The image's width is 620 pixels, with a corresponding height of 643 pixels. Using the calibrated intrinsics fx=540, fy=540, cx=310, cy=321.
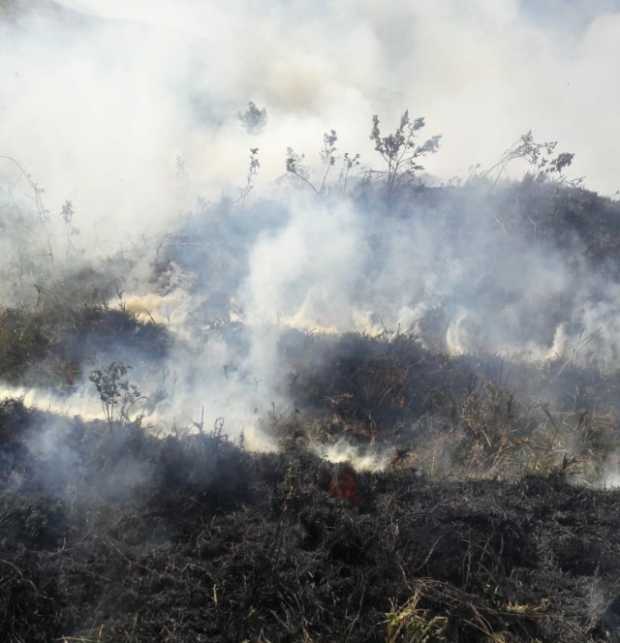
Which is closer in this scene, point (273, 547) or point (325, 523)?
point (273, 547)

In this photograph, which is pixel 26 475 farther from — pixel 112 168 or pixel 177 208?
pixel 112 168

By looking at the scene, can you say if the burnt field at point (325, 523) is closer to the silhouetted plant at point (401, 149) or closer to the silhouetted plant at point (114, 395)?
the silhouetted plant at point (114, 395)

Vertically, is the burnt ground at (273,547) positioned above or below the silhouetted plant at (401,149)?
below

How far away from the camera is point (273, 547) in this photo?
5781 mm

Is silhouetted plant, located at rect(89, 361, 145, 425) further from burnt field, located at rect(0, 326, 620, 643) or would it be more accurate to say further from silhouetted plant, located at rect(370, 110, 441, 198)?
silhouetted plant, located at rect(370, 110, 441, 198)

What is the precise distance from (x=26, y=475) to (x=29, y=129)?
10627 mm

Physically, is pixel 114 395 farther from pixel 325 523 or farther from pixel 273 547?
pixel 325 523

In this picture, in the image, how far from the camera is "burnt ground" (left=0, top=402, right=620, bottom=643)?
5.16 m

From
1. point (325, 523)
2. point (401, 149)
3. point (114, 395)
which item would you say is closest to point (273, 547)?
point (325, 523)

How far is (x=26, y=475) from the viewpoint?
22.7 ft

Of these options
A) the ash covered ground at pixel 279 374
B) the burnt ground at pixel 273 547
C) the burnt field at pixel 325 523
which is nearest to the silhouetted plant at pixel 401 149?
the ash covered ground at pixel 279 374

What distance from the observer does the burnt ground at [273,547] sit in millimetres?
5156

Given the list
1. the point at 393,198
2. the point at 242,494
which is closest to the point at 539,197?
the point at 393,198

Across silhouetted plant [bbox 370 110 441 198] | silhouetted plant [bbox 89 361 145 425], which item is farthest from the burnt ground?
silhouetted plant [bbox 370 110 441 198]
